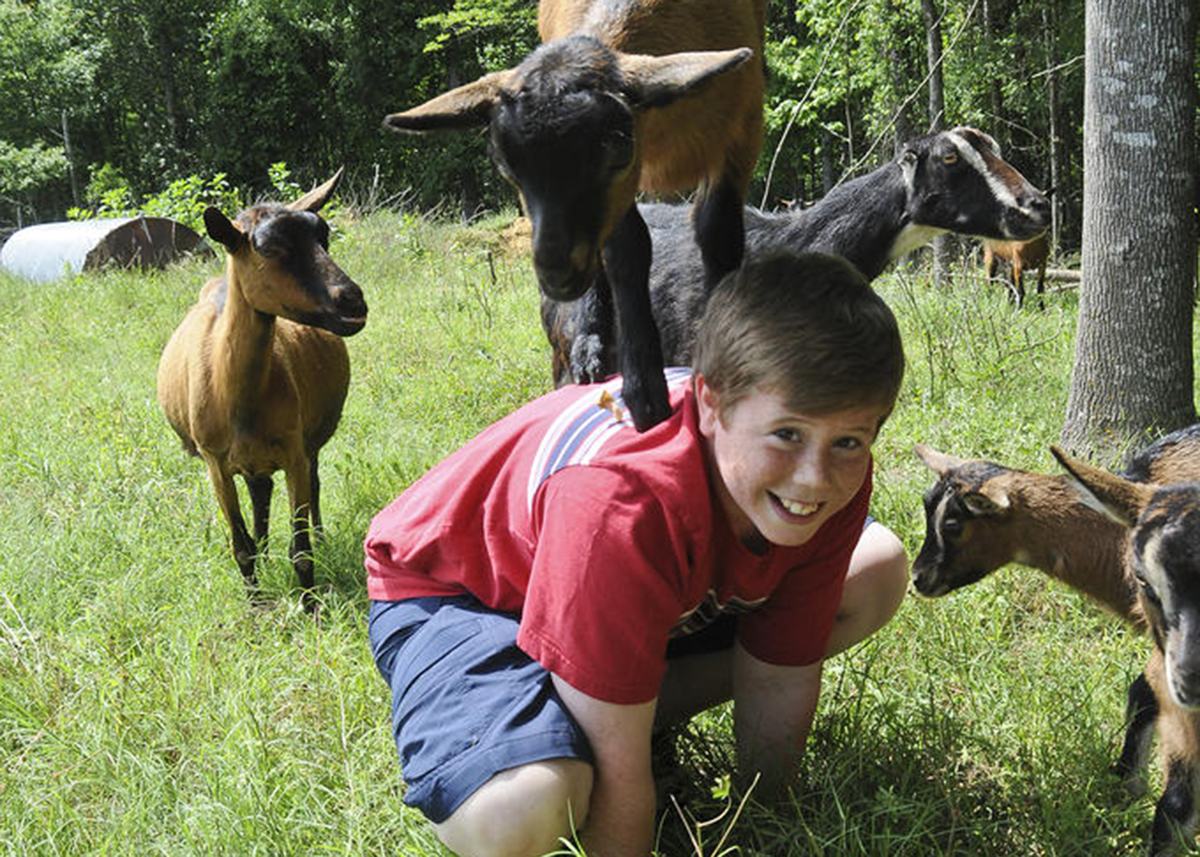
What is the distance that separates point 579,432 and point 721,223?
87 cm

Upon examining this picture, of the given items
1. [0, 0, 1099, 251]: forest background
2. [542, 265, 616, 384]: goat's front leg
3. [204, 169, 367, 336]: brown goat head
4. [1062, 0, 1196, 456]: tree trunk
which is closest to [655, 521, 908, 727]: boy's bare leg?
[542, 265, 616, 384]: goat's front leg

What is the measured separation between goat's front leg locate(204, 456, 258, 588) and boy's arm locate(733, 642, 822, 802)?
2356 millimetres

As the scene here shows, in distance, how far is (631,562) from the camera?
1.95m

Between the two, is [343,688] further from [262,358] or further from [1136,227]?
[1136,227]

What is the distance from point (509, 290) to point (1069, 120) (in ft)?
48.2

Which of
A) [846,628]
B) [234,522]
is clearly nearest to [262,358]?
[234,522]

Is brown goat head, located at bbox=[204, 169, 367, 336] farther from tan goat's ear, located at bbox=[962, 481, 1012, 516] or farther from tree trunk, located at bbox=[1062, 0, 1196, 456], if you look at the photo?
tree trunk, located at bbox=[1062, 0, 1196, 456]

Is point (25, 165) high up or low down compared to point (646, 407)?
down

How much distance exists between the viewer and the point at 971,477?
3.69 meters

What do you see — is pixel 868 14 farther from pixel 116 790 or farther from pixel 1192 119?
pixel 116 790

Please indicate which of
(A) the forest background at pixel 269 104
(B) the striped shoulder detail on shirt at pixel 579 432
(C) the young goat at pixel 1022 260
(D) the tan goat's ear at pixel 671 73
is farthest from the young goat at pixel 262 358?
(A) the forest background at pixel 269 104

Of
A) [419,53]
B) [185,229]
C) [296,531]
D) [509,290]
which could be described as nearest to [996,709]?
[296,531]

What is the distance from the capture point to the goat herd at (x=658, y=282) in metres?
2.10

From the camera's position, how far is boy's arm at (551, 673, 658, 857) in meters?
2.04
